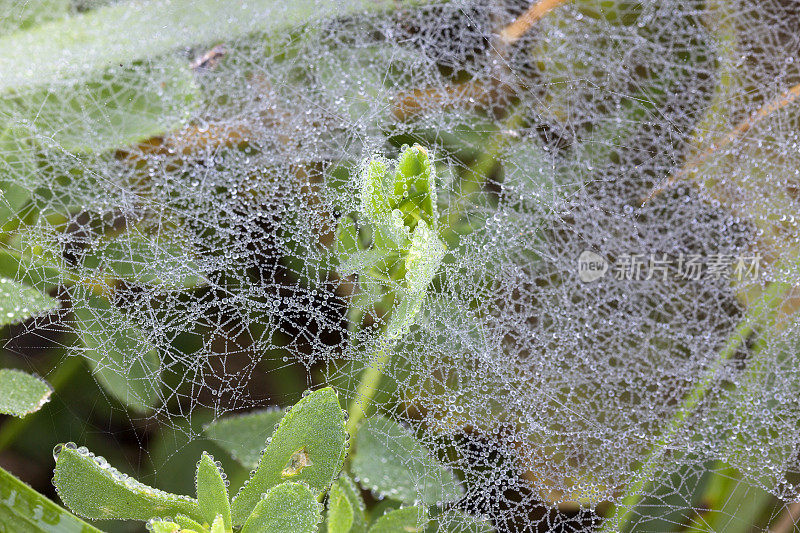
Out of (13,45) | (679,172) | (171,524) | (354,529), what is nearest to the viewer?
(171,524)

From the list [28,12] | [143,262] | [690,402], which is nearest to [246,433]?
[143,262]

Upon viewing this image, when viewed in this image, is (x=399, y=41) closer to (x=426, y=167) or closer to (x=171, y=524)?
(x=426, y=167)

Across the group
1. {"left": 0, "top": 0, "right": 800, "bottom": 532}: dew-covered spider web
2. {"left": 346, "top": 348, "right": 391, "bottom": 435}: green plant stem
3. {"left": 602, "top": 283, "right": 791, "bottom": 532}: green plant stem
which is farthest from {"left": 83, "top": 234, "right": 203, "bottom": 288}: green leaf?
{"left": 602, "top": 283, "right": 791, "bottom": 532}: green plant stem

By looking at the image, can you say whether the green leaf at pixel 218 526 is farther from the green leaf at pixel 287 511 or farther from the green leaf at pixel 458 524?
the green leaf at pixel 458 524

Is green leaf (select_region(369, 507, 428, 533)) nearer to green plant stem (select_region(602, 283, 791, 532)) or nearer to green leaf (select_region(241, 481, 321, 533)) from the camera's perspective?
green leaf (select_region(241, 481, 321, 533))

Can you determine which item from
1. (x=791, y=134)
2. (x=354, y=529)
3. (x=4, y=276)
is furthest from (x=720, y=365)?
(x=4, y=276)

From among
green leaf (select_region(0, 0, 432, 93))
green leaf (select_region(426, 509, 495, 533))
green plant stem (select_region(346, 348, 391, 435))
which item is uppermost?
green leaf (select_region(0, 0, 432, 93))
